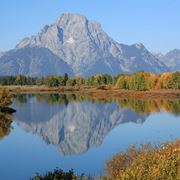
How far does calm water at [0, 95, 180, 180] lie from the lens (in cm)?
4106

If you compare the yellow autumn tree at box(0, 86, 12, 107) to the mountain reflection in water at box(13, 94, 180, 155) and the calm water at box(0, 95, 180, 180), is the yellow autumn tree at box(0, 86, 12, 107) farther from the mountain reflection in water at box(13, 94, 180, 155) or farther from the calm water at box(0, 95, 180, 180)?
the calm water at box(0, 95, 180, 180)

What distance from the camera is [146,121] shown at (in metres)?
79.6

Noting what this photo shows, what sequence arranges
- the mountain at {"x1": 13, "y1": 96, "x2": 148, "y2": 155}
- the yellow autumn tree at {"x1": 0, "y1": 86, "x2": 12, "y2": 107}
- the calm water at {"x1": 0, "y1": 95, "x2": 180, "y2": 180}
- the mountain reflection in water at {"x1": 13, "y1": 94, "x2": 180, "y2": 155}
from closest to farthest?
the calm water at {"x1": 0, "y1": 95, "x2": 180, "y2": 180}
the mountain at {"x1": 13, "y1": 96, "x2": 148, "y2": 155}
the mountain reflection in water at {"x1": 13, "y1": 94, "x2": 180, "y2": 155}
the yellow autumn tree at {"x1": 0, "y1": 86, "x2": 12, "y2": 107}

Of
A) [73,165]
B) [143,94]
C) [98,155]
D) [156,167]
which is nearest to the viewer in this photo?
[156,167]

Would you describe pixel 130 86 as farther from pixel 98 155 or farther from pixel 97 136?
pixel 98 155

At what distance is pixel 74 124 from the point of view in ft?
261

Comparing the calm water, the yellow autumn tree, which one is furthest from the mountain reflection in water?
the yellow autumn tree

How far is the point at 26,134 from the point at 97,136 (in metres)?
11.4

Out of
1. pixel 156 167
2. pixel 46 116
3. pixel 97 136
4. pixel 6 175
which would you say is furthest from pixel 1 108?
pixel 156 167

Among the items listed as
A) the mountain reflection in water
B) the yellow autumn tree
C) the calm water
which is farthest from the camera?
the yellow autumn tree

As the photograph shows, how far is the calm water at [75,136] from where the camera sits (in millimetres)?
41062

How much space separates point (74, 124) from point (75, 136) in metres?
15.6

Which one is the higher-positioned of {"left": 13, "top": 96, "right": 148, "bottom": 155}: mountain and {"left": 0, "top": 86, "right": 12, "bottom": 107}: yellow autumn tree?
{"left": 0, "top": 86, "right": 12, "bottom": 107}: yellow autumn tree

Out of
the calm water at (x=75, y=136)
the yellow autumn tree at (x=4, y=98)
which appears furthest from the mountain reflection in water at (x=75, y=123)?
the yellow autumn tree at (x=4, y=98)
